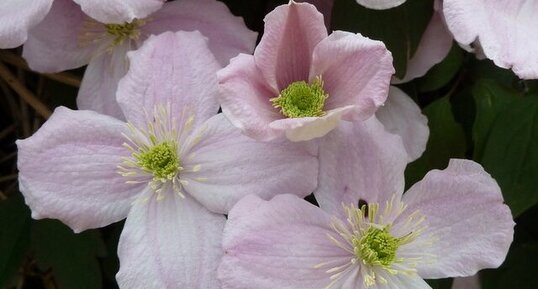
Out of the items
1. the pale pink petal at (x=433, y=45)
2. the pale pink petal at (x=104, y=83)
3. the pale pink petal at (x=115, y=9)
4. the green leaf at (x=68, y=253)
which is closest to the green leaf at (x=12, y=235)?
the green leaf at (x=68, y=253)

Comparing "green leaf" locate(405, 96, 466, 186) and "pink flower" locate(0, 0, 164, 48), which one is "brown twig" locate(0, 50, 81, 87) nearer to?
"pink flower" locate(0, 0, 164, 48)

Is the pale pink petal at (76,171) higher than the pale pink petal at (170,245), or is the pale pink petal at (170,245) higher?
the pale pink petal at (76,171)

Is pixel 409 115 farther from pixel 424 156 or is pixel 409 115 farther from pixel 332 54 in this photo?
pixel 332 54

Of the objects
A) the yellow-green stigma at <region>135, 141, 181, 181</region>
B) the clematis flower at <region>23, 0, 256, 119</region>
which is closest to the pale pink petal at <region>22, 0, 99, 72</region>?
the clematis flower at <region>23, 0, 256, 119</region>

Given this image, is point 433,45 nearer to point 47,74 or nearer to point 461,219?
point 461,219

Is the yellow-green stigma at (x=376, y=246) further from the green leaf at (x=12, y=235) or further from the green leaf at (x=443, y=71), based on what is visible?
the green leaf at (x=12, y=235)
